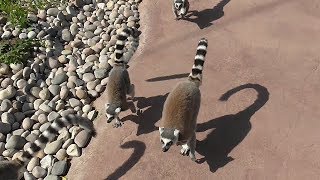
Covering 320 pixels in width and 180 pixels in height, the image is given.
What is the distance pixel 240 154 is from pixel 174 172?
89 cm

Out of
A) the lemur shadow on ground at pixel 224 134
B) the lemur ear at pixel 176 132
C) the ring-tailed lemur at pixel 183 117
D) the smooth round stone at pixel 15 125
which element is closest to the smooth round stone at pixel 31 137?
the smooth round stone at pixel 15 125

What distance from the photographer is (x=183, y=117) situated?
552cm

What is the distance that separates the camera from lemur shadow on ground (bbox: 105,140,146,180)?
5723mm

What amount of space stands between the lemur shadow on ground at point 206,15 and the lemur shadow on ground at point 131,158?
2714 mm

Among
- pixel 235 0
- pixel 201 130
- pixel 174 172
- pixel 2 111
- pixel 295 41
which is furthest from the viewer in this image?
pixel 235 0

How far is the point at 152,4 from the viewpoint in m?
8.17

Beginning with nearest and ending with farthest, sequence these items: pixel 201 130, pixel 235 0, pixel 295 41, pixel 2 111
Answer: pixel 201 130 < pixel 2 111 < pixel 295 41 < pixel 235 0

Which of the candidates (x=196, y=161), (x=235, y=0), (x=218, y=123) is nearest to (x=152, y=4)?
(x=235, y=0)

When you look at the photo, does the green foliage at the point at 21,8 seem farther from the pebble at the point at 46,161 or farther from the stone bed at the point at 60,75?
the pebble at the point at 46,161

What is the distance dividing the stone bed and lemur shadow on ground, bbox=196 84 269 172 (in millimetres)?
1640

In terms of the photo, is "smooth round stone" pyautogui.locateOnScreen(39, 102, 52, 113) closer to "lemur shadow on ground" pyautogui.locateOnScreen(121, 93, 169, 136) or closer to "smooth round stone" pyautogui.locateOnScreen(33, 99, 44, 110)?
"smooth round stone" pyautogui.locateOnScreen(33, 99, 44, 110)

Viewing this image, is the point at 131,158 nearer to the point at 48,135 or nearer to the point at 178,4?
the point at 48,135

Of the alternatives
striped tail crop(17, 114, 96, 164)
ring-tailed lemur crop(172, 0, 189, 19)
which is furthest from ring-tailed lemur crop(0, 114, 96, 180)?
ring-tailed lemur crop(172, 0, 189, 19)

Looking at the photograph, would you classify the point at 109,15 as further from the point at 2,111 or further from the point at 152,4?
the point at 2,111
